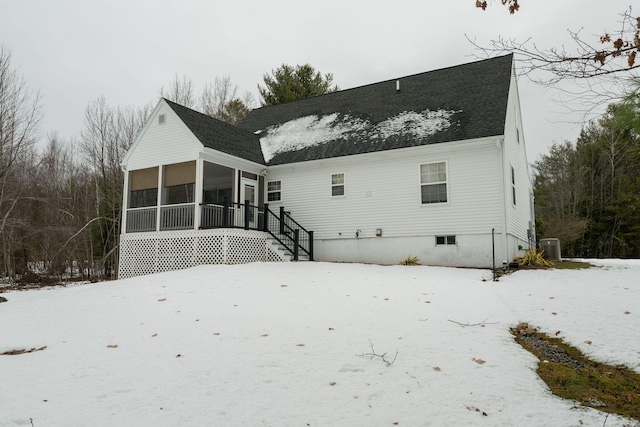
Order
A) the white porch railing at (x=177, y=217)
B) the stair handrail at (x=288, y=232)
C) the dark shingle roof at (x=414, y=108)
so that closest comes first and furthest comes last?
the dark shingle roof at (x=414, y=108), the white porch railing at (x=177, y=217), the stair handrail at (x=288, y=232)

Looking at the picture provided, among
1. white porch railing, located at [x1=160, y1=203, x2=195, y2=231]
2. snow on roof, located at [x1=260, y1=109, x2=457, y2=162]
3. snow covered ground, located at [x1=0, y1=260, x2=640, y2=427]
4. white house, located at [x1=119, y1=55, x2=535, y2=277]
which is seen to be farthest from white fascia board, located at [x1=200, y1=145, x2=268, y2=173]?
snow covered ground, located at [x1=0, y1=260, x2=640, y2=427]

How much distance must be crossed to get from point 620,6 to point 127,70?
53662mm

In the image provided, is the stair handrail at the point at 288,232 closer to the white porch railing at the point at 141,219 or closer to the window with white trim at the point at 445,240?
the white porch railing at the point at 141,219

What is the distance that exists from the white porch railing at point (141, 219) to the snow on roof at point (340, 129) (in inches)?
204

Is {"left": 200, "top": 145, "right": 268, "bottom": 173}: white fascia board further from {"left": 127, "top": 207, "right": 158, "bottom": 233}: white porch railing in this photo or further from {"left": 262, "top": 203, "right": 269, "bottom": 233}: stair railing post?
{"left": 127, "top": 207, "right": 158, "bottom": 233}: white porch railing

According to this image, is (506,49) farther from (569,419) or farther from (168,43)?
(168,43)

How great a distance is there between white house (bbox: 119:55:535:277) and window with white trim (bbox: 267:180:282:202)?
5 centimetres

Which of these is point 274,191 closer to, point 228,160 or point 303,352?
point 228,160

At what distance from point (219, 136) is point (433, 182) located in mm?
8427

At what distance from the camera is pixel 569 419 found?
130 inches

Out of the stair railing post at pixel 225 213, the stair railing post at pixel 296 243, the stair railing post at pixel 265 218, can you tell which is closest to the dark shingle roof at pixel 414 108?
the stair railing post at pixel 265 218

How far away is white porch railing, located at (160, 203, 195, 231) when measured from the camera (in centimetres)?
1470

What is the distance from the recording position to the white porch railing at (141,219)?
51.1 feet

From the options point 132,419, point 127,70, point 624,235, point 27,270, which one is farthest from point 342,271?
point 127,70
